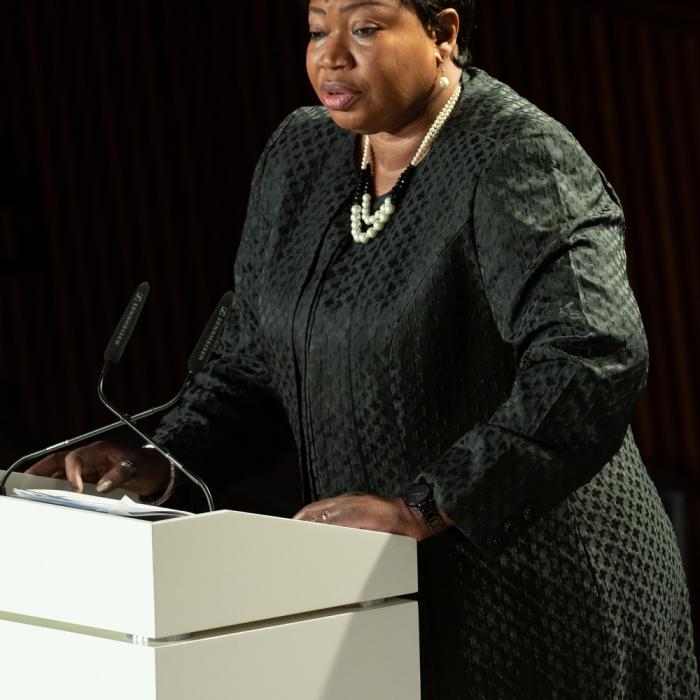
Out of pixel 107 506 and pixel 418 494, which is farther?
pixel 418 494

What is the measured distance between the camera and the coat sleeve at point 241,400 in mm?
2197

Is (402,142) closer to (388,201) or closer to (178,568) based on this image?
(388,201)

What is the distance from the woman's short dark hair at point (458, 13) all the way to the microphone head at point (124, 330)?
0.51 m

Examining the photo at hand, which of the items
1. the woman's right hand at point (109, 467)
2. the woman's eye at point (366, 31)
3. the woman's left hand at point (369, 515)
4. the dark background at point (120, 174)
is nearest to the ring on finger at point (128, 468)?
the woman's right hand at point (109, 467)

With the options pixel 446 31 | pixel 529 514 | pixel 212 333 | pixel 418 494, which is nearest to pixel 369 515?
pixel 418 494

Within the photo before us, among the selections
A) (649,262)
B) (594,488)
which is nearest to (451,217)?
(594,488)

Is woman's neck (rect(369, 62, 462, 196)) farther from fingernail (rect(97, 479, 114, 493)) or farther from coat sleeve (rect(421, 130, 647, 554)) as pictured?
fingernail (rect(97, 479, 114, 493))

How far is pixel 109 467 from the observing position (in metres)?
2.03

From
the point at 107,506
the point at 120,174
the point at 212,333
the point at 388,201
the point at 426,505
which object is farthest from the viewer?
the point at 120,174

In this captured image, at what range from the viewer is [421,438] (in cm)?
190

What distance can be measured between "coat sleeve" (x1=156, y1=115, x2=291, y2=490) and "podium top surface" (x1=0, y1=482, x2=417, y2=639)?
2.02 feet

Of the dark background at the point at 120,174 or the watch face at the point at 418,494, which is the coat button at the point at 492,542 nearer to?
the watch face at the point at 418,494

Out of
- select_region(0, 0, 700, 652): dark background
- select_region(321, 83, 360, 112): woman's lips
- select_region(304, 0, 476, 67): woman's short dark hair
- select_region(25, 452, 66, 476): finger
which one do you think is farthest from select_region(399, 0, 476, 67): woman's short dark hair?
select_region(0, 0, 700, 652): dark background

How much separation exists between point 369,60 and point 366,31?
37mm
